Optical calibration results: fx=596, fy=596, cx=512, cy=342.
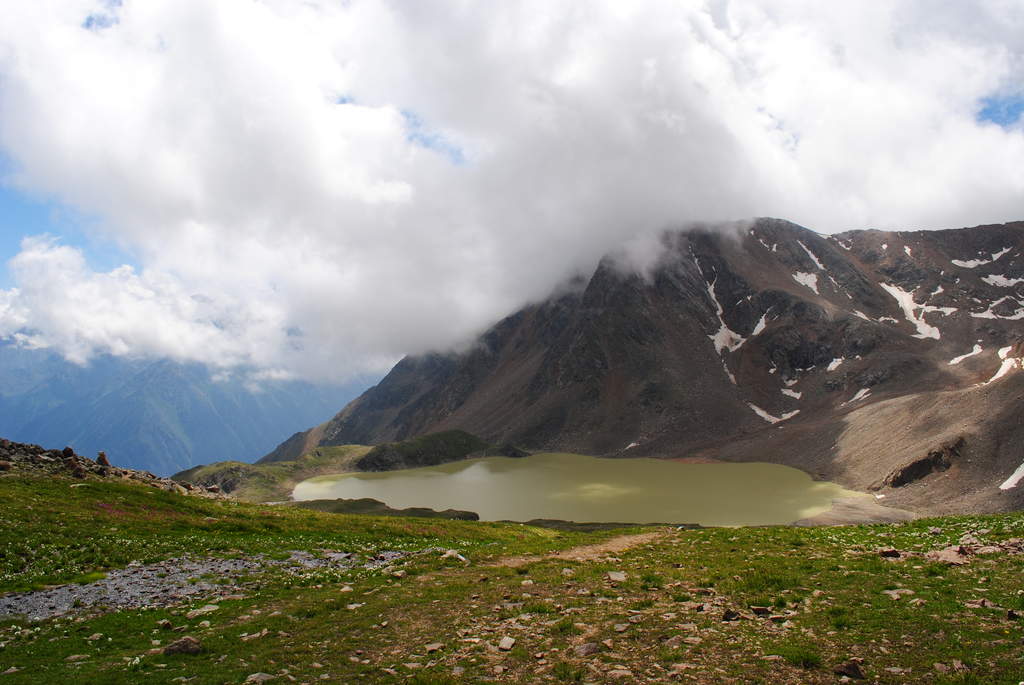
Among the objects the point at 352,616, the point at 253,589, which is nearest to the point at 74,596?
the point at 253,589

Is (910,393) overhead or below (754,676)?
overhead

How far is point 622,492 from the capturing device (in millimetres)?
142625

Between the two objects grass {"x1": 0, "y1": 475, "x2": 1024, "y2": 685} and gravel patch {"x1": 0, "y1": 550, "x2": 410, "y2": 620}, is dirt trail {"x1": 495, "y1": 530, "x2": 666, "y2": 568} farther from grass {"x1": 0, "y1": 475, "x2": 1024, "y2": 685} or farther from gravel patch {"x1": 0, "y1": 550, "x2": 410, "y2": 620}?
gravel patch {"x1": 0, "y1": 550, "x2": 410, "y2": 620}

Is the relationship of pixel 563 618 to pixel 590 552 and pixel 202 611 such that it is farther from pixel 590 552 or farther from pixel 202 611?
pixel 590 552

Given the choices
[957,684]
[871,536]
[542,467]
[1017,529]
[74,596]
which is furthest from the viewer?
[542,467]

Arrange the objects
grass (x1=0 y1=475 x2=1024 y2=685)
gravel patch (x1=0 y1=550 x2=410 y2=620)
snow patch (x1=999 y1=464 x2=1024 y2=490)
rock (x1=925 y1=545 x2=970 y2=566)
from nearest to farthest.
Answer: grass (x1=0 y1=475 x2=1024 y2=685) → rock (x1=925 y1=545 x2=970 y2=566) → gravel patch (x1=0 y1=550 x2=410 y2=620) → snow patch (x1=999 y1=464 x2=1024 y2=490)

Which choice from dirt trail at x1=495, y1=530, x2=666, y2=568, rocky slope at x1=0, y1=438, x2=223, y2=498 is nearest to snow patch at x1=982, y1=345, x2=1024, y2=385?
dirt trail at x1=495, y1=530, x2=666, y2=568

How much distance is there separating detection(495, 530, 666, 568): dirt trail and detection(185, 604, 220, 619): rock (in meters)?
11.3

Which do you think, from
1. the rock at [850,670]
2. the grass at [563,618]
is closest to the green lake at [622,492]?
the grass at [563,618]

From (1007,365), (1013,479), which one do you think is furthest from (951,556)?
(1007,365)

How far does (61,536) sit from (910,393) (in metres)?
213

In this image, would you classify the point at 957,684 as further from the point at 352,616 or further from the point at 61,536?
the point at 61,536

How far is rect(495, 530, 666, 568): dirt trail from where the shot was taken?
2695 cm

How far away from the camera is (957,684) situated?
11312 millimetres
